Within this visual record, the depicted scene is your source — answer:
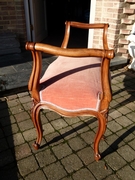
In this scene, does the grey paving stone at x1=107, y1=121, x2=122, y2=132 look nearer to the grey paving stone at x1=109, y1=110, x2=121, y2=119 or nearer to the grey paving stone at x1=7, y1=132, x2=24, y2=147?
the grey paving stone at x1=109, y1=110, x2=121, y2=119

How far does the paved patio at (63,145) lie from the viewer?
5.04 ft

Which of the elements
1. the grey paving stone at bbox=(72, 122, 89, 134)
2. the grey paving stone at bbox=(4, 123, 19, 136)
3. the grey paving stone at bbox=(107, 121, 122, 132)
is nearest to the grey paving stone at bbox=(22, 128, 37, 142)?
the grey paving stone at bbox=(4, 123, 19, 136)

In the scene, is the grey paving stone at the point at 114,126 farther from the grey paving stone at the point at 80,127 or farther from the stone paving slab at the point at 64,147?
the grey paving stone at the point at 80,127

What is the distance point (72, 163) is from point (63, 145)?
0.76ft

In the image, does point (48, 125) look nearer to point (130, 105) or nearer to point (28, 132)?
point (28, 132)

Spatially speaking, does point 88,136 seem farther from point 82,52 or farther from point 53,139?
point 82,52

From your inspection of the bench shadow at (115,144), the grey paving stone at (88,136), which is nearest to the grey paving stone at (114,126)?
the bench shadow at (115,144)

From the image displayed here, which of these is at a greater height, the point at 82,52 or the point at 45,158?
the point at 82,52

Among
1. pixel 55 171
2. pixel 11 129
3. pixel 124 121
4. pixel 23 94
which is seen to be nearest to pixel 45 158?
pixel 55 171

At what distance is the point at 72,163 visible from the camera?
1615mm

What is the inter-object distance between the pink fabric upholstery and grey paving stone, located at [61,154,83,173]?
52 centimetres

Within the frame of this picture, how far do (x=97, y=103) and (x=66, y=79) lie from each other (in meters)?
0.33

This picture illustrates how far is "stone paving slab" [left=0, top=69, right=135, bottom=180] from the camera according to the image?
1.53 metres

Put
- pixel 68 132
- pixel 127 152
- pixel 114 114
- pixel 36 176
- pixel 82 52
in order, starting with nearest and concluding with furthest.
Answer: pixel 82 52, pixel 36 176, pixel 127 152, pixel 68 132, pixel 114 114
